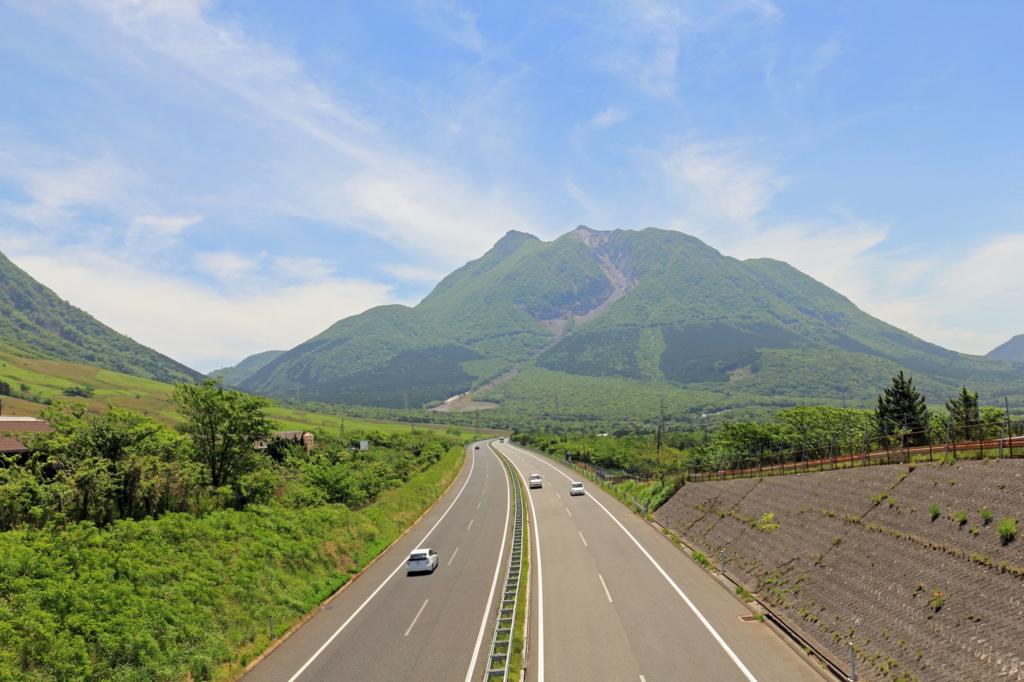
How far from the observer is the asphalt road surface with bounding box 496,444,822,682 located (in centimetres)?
1755

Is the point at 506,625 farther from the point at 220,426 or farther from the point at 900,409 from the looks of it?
the point at 900,409

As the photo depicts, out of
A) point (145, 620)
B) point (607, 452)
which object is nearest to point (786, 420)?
point (607, 452)

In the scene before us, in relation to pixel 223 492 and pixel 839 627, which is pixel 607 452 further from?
pixel 839 627

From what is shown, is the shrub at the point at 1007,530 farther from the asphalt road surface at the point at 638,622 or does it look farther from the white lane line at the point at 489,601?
the white lane line at the point at 489,601

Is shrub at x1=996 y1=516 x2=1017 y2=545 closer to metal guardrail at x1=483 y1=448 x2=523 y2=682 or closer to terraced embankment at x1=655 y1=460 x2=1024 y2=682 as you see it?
terraced embankment at x1=655 y1=460 x2=1024 y2=682

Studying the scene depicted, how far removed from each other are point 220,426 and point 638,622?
31.7 metres

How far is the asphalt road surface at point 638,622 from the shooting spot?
17547mm

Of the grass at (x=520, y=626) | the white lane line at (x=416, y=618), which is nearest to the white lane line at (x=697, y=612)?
the grass at (x=520, y=626)

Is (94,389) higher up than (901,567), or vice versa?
(94,389)

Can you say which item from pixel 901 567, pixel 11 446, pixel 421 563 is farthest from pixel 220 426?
pixel 901 567

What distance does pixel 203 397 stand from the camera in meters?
39.0

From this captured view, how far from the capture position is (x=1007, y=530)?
53.3 feet

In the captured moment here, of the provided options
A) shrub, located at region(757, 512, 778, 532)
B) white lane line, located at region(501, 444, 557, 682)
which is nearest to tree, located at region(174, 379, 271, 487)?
white lane line, located at region(501, 444, 557, 682)

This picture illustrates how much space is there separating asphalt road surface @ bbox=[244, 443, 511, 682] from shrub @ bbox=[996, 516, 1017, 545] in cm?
1637
